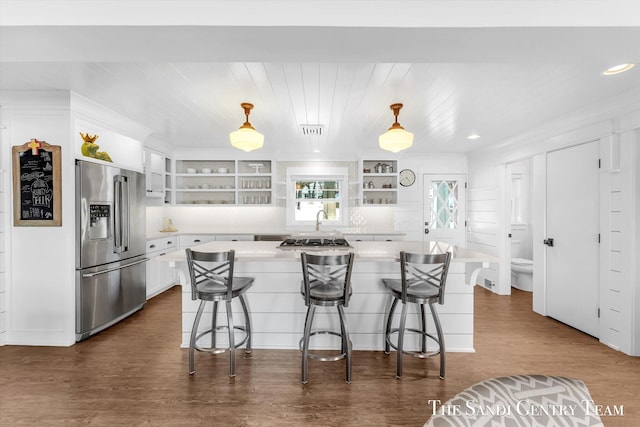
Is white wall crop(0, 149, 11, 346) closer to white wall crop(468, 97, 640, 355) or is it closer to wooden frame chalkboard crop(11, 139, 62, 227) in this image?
wooden frame chalkboard crop(11, 139, 62, 227)

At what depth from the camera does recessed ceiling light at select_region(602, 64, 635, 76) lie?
2223 mm

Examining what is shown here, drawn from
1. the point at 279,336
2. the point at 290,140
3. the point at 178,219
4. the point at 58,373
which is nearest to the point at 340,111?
the point at 290,140

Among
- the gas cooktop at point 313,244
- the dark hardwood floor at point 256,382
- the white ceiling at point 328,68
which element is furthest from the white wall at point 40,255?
the gas cooktop at point 313,244

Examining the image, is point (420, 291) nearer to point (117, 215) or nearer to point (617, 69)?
point (617, 69)

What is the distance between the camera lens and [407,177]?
572 centimetres

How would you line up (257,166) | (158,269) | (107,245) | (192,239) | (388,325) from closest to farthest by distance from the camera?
1. (388,325)
2. (107,245)
3. (158,269)
4. (192,239)
5. (257,166)

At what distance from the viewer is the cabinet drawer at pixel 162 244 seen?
4.24 meters

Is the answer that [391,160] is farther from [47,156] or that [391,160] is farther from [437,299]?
[47,156]

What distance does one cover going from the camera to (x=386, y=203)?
5.75 meters

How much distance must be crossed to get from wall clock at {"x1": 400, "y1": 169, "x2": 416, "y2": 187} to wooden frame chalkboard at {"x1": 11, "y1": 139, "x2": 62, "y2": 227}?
497 cm

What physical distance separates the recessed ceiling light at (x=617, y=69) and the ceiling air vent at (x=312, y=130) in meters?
2.66

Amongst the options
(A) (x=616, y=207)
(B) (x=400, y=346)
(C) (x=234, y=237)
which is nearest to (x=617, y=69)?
(A) (x=616, y=207)

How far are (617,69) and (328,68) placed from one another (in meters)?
2.18

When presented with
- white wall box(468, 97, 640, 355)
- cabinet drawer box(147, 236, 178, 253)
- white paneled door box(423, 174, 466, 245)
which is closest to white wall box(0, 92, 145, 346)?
cabinet drawer box(147, 236, 178, 253)
